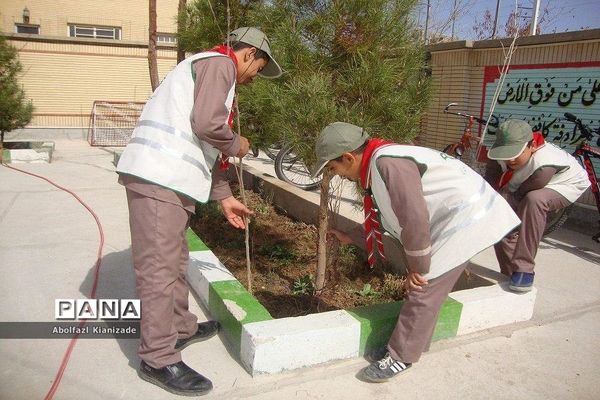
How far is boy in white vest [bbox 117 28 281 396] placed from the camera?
2068 mm

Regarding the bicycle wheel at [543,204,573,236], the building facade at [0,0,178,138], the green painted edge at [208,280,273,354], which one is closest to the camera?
the green painted edge at [208,280,273,354]

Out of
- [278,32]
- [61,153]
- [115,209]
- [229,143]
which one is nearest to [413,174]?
[229,143]

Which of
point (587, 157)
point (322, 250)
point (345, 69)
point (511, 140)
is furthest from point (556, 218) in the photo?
point (345, 69)

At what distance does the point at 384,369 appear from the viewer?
228 centimetres

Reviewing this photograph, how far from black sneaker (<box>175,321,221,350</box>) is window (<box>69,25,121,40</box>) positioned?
1756 centimetres

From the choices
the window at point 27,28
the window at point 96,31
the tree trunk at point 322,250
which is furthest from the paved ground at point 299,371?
the window at point 96,31

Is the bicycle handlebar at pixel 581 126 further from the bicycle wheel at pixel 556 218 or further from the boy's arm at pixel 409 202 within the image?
the boy's arm at pixel 409 202

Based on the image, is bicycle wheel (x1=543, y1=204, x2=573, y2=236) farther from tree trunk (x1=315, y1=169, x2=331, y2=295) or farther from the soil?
tree trunk (x1=315, y1=169, x2=331, y2=295)

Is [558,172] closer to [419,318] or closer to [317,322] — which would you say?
[419,318]

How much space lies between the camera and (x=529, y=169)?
3160 mm

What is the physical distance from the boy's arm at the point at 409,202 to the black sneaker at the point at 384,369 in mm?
541

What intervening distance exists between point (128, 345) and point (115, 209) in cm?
318

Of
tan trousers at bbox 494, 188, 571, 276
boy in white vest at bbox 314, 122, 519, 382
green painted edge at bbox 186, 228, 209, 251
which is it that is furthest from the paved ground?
green painted edge at bbox 186, 228, 209, 251

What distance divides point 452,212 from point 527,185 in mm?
1275
